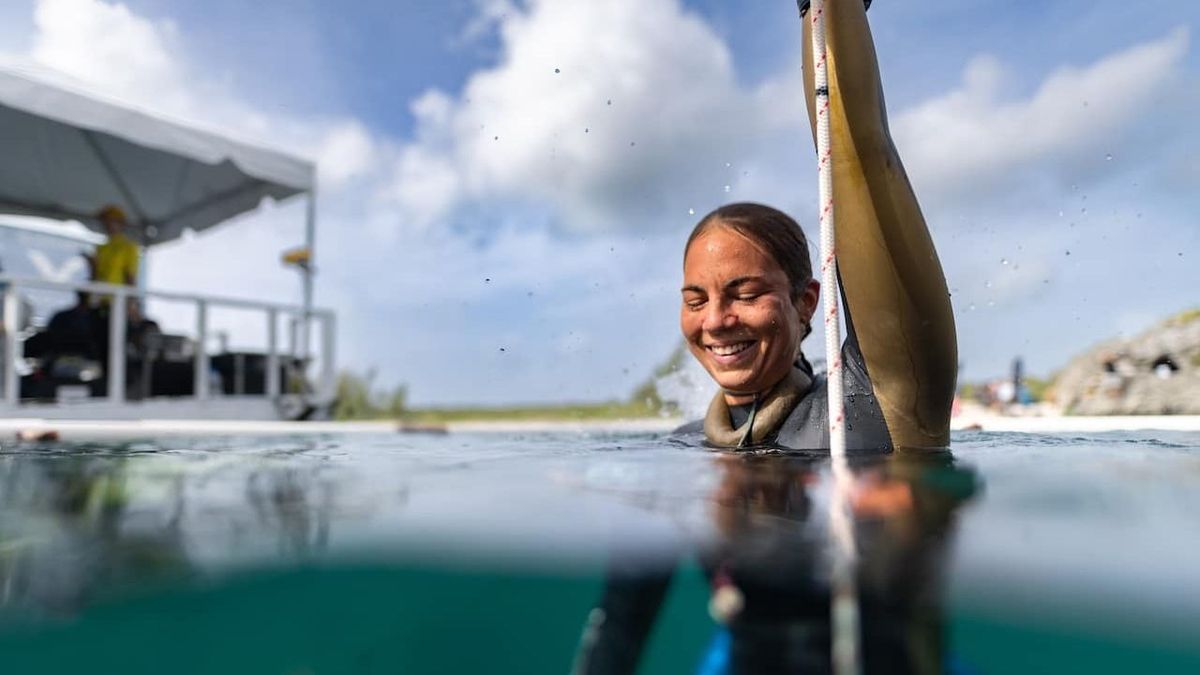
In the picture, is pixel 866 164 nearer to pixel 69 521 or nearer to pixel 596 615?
pixel 596 615

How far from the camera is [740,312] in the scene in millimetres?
2809

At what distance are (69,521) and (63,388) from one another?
6.94 m

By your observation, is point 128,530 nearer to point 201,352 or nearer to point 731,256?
point 731,256

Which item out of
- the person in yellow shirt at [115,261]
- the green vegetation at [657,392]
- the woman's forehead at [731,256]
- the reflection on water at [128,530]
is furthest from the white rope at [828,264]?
the person in yellow shirt at [115,261]

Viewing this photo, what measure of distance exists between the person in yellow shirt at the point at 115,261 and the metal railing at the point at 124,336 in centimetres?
25

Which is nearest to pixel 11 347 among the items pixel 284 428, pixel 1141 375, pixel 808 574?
pixel 284 428

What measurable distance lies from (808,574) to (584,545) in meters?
0.76

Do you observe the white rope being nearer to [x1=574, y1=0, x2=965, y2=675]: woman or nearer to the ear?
[x1=574, y1=0, x2=965, y2=675]: woman

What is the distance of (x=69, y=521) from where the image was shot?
7.73ft

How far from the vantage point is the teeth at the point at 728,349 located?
2.85m

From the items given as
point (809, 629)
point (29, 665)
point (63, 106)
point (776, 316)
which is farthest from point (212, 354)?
point (809, 629)

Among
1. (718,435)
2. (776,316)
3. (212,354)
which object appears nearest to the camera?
(776,316)

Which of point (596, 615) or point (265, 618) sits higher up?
point (596, 615)

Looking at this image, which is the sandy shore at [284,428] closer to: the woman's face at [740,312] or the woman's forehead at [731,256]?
the woman's face at [740,312]
